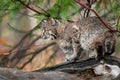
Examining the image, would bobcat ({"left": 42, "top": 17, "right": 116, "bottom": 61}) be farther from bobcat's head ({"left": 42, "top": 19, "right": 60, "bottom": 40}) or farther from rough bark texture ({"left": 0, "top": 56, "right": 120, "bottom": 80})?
rough bark texture ({"left": 0, "top": 56, "right": 120, "bottom": 80})

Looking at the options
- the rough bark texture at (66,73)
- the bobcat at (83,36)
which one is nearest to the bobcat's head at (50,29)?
the bobcat at (83,36)

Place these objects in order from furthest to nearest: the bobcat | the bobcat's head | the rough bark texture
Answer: the bobcat's head < the bobcat < the rough bark texture

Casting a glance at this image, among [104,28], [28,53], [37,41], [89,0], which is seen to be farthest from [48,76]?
[37,41]

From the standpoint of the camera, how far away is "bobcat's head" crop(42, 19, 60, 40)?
7.76m

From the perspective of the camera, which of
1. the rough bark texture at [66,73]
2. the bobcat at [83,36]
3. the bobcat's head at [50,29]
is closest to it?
the rough bark texture at [66,73]

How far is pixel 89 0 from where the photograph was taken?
7.48 meters

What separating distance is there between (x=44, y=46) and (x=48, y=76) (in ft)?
17.5

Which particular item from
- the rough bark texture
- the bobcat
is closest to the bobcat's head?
A: the bobcat

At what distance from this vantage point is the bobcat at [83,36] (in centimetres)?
682

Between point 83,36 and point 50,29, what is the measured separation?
863mm

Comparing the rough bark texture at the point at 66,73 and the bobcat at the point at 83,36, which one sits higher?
the bobcat at the point at 83,36

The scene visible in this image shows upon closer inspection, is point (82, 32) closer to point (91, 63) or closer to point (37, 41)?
point (91, 63)

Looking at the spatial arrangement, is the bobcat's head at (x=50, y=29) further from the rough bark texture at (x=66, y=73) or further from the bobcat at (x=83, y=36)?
the rough bark texture at (x=66, y=73)

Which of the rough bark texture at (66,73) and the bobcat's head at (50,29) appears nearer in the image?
the rough bark texture at (66,73)
